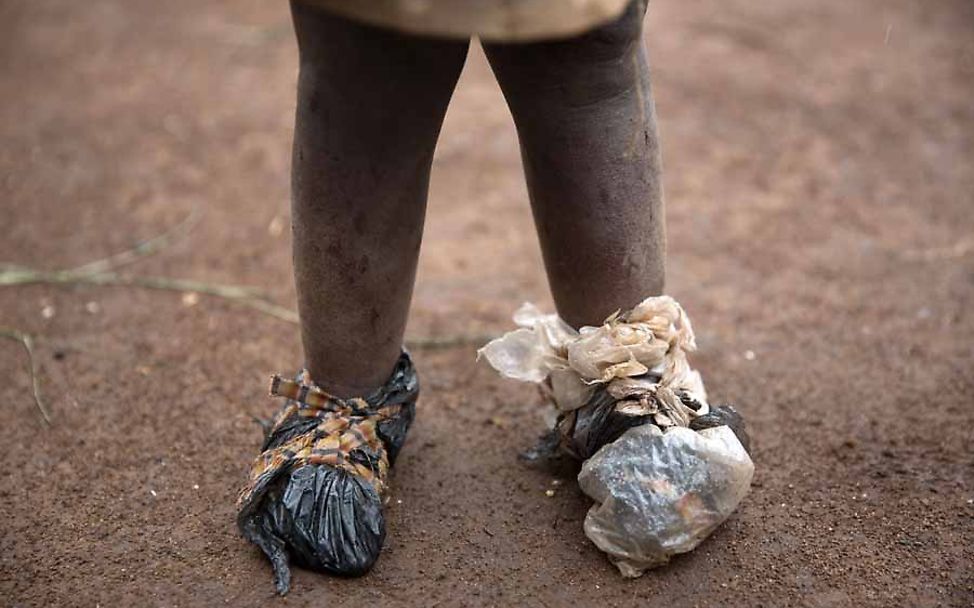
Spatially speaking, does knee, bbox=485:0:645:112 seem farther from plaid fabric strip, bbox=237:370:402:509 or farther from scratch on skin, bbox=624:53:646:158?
plaid fabric strip, bbox=237:370:402:509

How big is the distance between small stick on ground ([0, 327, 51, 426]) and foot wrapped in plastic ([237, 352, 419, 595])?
2.04 feet

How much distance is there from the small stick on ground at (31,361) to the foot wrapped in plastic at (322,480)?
620mm

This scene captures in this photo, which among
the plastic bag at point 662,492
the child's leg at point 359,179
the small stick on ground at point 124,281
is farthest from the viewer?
the small stick on ground at point 124,281

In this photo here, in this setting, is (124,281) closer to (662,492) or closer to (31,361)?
(31,361)

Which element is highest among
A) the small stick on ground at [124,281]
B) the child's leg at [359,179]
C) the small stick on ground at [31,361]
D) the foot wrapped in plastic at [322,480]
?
the child's leg at [359,179]

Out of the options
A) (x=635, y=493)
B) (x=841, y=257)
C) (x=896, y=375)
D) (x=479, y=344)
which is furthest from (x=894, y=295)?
(x=635, y=493)

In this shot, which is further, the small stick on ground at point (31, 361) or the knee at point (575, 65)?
the small stick on ground at point (31, 361)

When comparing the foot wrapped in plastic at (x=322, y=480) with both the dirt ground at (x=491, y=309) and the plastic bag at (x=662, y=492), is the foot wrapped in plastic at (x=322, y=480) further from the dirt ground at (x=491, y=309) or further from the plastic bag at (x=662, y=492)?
the plastic bag at (x=662, y=492)

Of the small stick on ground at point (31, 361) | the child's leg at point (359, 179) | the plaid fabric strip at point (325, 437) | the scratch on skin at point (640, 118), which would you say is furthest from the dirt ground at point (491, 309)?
the scratch on skin at point (640, 118)

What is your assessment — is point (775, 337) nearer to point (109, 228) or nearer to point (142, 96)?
point (109, 228)

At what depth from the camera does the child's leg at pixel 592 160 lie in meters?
1.58

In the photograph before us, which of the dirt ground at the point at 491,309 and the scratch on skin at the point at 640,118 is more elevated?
the scratch on skin at the point at 640,118

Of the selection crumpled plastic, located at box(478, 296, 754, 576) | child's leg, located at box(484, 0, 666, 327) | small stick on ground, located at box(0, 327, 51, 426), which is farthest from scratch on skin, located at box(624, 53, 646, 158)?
small stick on ground, located at box(0, 327, 51, 426)

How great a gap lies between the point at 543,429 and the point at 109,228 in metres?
1.55
